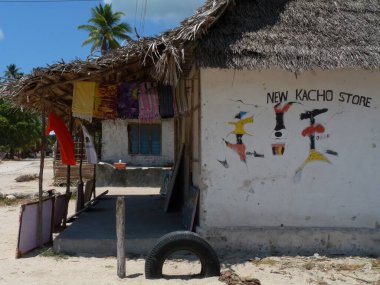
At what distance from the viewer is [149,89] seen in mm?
8406

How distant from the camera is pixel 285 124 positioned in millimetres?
7703

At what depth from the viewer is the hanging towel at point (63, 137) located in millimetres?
9094

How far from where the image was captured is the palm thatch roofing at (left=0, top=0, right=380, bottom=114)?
719 cm

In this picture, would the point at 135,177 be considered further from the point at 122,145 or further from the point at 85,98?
the point at 85,98

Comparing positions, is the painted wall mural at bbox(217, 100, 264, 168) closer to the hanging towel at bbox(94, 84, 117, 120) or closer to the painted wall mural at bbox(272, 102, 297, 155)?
the painted wall mural at bbox(272, 102, 297, 155)

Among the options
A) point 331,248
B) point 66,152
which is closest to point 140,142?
point 66,152

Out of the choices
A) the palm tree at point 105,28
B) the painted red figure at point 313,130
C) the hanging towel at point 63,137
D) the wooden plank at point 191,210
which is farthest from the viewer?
the palm tree at point 105,28

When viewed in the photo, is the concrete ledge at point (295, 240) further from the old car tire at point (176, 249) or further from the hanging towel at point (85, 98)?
the hanging towel at point (85, 98)

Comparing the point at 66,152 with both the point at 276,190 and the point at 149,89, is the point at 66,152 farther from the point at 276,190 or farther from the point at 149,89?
the point at 276,190

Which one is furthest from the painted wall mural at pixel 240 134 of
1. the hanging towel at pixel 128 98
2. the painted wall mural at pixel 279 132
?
the hanging towel at pixel 128 98

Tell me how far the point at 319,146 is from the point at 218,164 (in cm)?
174

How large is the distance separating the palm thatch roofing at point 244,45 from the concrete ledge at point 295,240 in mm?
2616

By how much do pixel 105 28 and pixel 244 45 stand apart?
2983 cm

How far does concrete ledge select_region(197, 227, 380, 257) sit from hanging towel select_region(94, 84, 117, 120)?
105 inches
